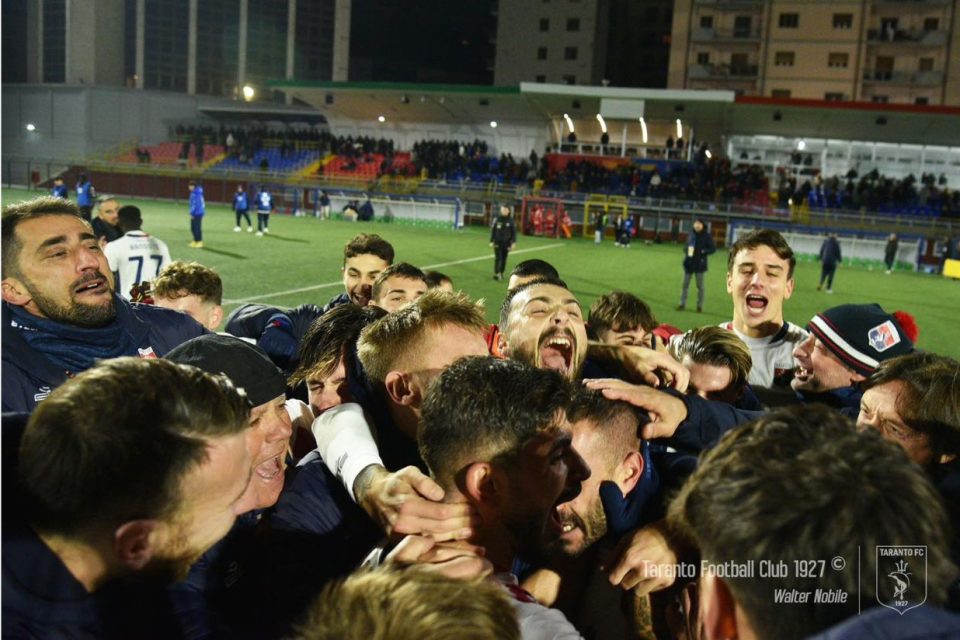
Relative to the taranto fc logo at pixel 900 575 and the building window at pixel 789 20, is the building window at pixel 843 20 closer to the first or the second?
the building window at pixel 789 20

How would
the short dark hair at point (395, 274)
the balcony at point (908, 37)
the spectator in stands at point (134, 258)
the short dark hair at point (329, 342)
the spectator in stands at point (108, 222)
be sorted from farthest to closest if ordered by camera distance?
the balcony at point (908, 37) → the spectator in stands at point (108, 222) → the spectator in stands at point (134, 258) → the short dark hair at point (395, 274) → the short dark hair at point (329, 342)

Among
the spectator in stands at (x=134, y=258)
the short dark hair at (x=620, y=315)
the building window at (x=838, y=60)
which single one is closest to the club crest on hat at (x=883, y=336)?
the short dark hair at (x=620, y=315)

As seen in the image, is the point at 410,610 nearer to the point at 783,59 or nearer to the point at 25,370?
the point at 25,370

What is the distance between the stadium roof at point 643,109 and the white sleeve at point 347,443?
4065 cm

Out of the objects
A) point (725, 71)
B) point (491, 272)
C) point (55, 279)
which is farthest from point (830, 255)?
point (725, 71)

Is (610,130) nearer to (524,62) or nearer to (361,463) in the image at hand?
(524,62)

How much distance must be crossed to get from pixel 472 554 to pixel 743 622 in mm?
705

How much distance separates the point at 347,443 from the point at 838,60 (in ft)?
192

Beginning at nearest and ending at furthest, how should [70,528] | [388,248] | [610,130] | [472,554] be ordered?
[70,528], [472,554], [388,248], [610,130]

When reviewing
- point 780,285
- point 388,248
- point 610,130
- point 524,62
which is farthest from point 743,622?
point 524,62

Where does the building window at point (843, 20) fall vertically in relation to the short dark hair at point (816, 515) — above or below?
above

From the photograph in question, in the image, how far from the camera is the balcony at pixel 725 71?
54.3m

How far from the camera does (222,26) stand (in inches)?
2406

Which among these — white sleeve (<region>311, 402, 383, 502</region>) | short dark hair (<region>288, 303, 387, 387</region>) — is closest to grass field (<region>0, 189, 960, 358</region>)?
short dark hair (<region>288, 303, 387, 387</region>)
